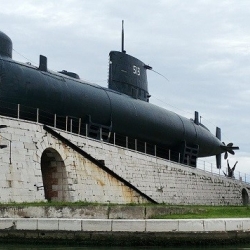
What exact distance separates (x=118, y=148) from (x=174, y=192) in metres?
6.01

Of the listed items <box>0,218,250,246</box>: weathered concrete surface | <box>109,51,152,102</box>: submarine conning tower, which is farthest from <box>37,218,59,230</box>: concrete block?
<box>109,51,152,102</box>: submarine conning tower

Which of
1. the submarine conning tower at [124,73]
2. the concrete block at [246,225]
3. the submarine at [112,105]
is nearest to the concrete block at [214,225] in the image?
the concrete block at [246,225]

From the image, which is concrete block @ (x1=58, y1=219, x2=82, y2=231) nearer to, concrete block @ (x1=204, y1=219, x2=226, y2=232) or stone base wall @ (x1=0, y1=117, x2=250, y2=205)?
concrete block @ (x1=204, y1=219, x2=226, y2=232)

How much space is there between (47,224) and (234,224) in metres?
4.77

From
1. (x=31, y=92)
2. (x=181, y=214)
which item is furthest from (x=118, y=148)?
(x=181, y=214)

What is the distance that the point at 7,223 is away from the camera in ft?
46.3

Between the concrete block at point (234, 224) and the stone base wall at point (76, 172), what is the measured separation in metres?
8.51

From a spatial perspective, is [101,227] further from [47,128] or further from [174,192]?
[174,192]

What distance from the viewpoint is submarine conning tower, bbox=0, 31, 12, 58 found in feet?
80.9

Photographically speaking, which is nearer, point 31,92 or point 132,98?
point 31,92

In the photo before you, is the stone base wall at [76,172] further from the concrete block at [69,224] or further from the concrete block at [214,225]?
the concrete block at [214,225]

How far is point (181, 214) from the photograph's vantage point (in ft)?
57.8

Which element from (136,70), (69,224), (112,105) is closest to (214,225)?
(69,224)

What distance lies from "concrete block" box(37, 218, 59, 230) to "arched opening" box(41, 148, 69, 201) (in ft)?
28.6
